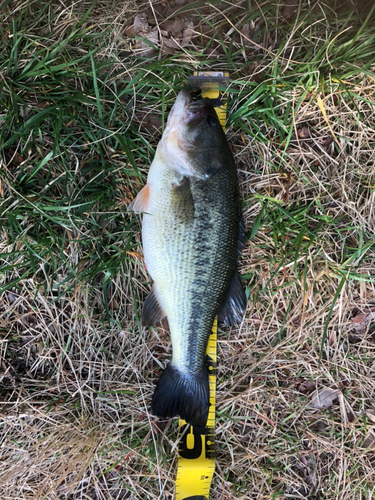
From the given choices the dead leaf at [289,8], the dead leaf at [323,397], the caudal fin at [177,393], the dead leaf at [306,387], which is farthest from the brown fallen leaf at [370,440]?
the dead leaf at [289,8]

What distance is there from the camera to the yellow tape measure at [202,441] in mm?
2229

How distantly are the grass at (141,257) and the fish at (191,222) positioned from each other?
341mm

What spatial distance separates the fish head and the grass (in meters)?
0.37

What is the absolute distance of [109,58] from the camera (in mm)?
2221

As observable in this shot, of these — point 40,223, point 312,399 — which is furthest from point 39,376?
point 312,399

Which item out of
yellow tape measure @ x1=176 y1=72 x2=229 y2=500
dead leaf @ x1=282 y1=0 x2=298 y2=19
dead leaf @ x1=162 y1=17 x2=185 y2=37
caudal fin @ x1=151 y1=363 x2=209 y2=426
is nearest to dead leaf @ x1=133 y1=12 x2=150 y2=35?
dead leaf @ x1=162 y1=17 x2=185 y2=37

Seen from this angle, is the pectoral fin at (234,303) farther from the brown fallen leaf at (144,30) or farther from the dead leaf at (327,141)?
the brown fallen leaf at (144,30)

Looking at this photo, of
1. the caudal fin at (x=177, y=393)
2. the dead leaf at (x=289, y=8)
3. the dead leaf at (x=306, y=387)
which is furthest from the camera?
the dead leaf at (x=306, y=387)

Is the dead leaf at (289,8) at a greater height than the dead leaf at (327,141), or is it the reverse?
the dead leaf at (289,8)

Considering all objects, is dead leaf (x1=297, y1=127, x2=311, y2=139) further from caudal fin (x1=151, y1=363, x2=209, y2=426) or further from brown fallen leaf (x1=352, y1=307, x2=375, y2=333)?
caudal fin (x1=151, y1=363, x2=209, y2=426)

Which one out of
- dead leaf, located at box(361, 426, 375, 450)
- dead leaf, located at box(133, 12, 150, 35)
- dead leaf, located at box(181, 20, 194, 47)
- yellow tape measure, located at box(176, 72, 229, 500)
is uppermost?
dead leaf, located at box(133, 12, 150, 35)

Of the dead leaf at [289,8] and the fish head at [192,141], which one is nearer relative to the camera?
the fish head at [192,141]

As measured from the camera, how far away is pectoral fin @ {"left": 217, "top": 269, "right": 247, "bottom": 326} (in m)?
2.20

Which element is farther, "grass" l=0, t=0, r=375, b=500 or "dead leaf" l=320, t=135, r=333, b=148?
"dead leaf" l=320, t=135, r=333, b=148
